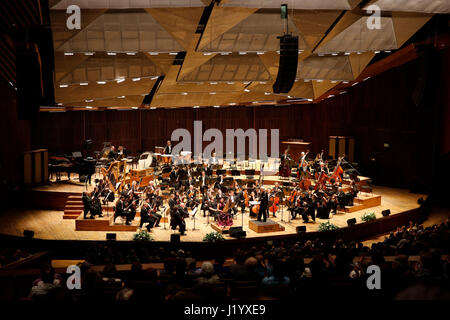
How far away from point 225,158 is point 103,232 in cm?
688

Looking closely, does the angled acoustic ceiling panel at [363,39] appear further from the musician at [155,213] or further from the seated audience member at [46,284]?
the seated audience member at [46,284]

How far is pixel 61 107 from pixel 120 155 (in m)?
3.68

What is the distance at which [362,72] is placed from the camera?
14141 millimetres

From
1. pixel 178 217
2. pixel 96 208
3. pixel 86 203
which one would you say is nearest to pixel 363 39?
pixel 178 217

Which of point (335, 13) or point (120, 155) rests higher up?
point (335, 13)

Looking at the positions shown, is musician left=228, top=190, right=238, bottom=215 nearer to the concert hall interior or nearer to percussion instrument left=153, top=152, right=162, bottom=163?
the concert hall interior

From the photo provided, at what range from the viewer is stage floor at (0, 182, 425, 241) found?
1014cm

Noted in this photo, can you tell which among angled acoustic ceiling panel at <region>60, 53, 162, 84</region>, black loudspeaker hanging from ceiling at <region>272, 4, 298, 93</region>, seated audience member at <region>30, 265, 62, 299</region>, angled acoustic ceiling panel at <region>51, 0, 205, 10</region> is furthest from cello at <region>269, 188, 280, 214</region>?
seated audience member at <region>30, 265, 62, 299</region>

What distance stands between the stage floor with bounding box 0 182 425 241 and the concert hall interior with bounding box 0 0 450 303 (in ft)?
Result: 0.23

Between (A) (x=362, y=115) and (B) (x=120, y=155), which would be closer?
(B) (x=120, y=155)
